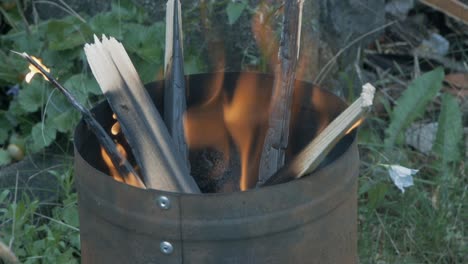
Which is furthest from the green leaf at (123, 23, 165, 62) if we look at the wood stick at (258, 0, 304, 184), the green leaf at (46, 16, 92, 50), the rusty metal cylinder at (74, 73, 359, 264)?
the rusty metal cylinder at (74, 73, 359, 264)

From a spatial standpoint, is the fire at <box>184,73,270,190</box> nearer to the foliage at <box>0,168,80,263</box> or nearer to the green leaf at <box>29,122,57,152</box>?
the foliage at <box>0,168,80,263</box>

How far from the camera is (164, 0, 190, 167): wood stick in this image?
6.48ft

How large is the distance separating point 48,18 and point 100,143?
1.66 meters

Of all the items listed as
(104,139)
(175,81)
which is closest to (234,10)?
(175,81)

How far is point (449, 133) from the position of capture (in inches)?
120

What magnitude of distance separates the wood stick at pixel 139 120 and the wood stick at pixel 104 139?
0.10ft

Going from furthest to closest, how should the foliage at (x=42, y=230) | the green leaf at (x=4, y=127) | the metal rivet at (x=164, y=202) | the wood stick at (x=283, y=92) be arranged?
the green leaf at (x=4, y=127) < the foliage at (x=42, y=230) < the wood stick at (x=283, y=92) < the metal rivet at (x=164, y=202)

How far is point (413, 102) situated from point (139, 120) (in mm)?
1524

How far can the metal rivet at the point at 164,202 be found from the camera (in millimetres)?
1560

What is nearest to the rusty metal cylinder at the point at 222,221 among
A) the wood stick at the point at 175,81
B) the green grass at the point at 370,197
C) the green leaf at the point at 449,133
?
the wood stick at the point at 175,81

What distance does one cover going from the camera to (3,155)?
3.04 metres

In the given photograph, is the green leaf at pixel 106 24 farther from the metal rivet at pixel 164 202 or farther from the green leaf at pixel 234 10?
the metal rivet at pixel 164 202

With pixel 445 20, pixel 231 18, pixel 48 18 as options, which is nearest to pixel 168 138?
pixel 231 18

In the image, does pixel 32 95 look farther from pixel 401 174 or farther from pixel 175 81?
pixel 401 174
